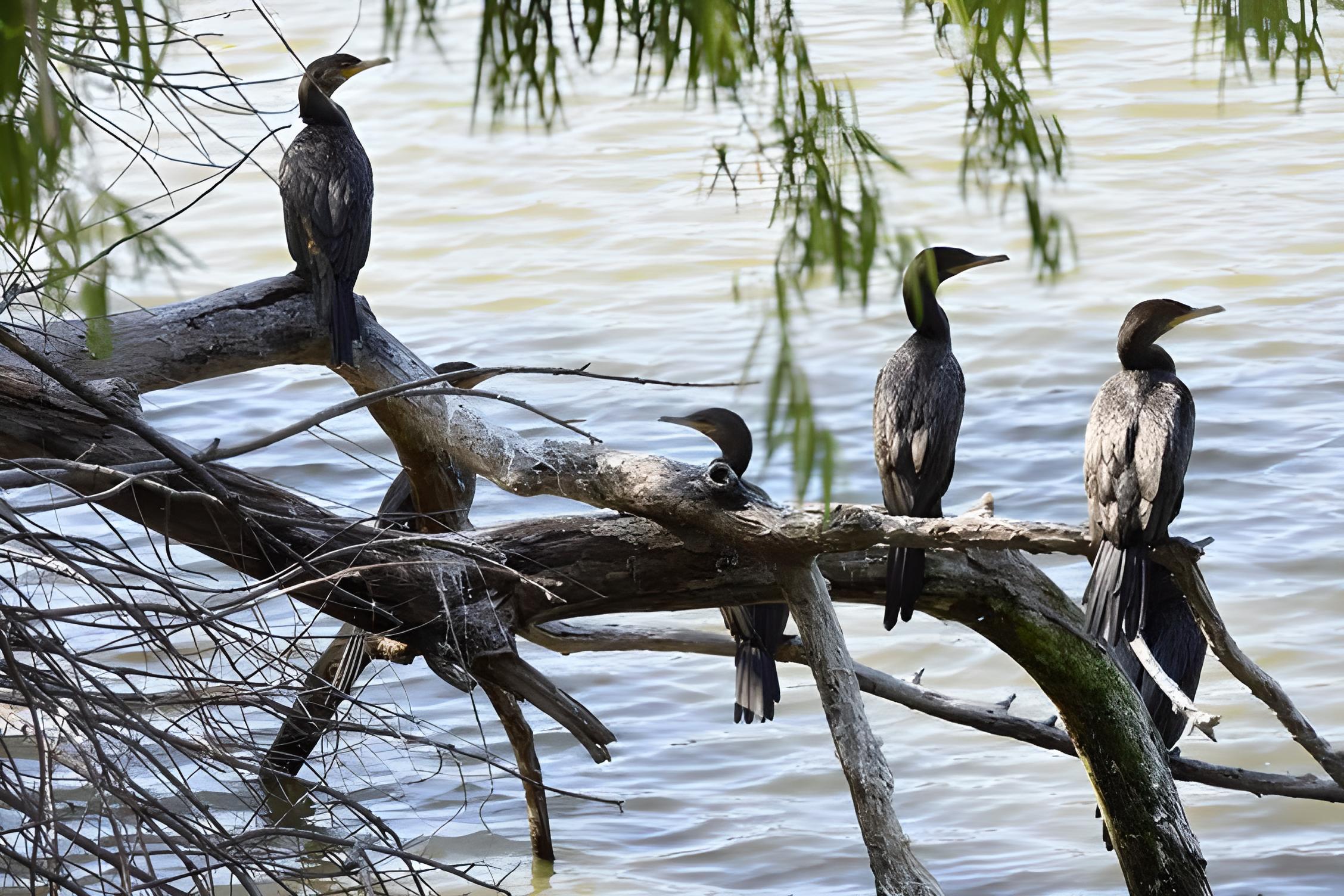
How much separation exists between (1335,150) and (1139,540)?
9718 mm

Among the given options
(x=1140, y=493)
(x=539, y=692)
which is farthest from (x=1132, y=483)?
(x=539, y=692)

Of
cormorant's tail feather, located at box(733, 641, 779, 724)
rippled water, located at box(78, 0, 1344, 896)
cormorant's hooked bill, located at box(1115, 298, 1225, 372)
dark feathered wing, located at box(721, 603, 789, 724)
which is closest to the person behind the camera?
cormorant's hooked bill, located at box(1115, 298, 1225, 372)

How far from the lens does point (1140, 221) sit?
1064cm

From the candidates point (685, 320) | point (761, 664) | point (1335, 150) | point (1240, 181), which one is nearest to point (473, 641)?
point (761, 664)

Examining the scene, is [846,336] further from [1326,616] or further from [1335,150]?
[1335,150]

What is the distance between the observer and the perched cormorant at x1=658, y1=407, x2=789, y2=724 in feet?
12.5

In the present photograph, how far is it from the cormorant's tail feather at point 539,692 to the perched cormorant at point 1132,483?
1.29 m

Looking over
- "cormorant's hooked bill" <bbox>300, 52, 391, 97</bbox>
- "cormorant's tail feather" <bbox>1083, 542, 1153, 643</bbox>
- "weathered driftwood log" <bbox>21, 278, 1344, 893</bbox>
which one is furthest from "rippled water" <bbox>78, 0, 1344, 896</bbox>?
"cormorant's tail feather" <bbox>1083, 542, 1153, 643</bbox>

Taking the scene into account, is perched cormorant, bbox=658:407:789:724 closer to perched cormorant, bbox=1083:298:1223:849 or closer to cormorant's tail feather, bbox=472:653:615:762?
cormorant's tail feather, bbox=472:653:615:762

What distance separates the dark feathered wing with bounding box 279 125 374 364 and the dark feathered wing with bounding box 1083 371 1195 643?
1.88 metres

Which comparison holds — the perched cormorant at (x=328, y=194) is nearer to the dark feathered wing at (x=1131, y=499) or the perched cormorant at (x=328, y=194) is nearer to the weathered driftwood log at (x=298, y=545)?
the weathered driftwood log at (x=298, y=545)

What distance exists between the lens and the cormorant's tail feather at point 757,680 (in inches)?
160

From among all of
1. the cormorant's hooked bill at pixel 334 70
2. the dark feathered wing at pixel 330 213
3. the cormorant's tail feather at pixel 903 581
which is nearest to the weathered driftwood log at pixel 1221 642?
the cormorant's tail feather at pixel 903 581

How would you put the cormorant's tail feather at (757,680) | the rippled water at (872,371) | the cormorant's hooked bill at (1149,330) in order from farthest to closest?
the rippled water at (872,371)
the cormorant's tail feather at (757,680)
the cormorant's hooked bill at (1149,330)
